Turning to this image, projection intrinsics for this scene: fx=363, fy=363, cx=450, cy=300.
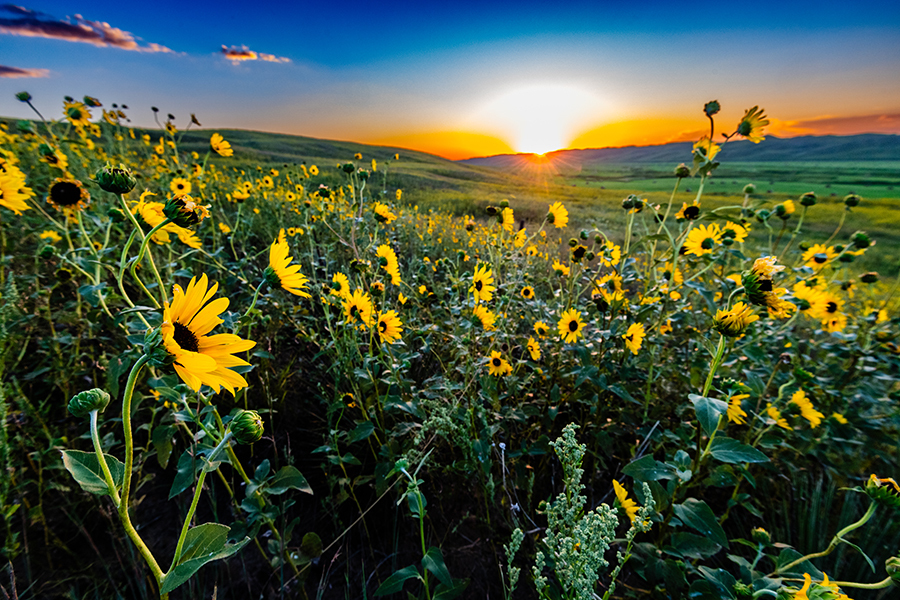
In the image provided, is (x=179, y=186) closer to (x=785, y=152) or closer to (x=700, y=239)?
(x=700, y=239)

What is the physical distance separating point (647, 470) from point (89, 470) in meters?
1.26

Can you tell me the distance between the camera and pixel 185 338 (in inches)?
27.5

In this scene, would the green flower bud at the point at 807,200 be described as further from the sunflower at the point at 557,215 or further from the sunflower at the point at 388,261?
the sunflower at the point at 388,261

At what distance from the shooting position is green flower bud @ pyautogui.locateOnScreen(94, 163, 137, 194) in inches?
35.6

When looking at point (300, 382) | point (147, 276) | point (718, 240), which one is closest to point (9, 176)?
point (147, 276)

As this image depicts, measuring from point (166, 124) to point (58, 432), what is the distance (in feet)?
11.9

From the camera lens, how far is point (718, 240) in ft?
7.12

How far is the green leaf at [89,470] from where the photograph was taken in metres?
0.54

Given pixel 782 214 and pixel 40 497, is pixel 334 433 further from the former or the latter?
pixel 782 214

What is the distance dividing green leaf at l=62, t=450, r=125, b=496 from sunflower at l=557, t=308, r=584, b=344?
1821mm

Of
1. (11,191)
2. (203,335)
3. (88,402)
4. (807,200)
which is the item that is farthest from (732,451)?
(11,191)

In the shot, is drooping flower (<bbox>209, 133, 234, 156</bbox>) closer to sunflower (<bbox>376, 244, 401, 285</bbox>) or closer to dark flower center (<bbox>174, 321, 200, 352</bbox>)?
sunflower (<bbox>376, 244, 401, 285</bbox>)

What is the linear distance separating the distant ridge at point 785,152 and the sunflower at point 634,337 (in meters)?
54.0

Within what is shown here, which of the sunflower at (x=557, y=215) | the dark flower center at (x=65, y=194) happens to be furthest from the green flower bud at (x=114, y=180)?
the sunflower at (x=557, y=215)
